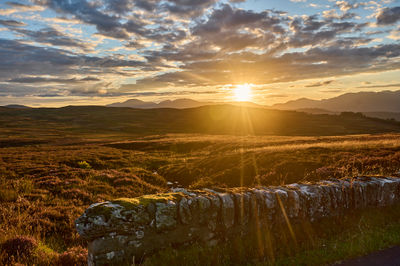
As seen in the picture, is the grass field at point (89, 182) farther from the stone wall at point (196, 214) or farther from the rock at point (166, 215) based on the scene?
the rock at point (166, 215)

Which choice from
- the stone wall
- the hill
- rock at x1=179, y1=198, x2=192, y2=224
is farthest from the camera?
the hill

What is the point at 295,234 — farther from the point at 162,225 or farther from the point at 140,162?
the point at 140,162

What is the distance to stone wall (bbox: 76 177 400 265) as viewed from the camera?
16.8ft

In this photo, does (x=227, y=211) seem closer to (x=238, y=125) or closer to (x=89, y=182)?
(x=89, y=182)

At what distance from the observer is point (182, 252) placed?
5.53m

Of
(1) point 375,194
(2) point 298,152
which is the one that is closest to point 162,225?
(1) point 375,194

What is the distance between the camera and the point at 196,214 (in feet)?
19.1

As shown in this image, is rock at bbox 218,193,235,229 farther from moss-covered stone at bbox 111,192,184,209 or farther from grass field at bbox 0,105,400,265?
grass field at bbox 0,105,400,265

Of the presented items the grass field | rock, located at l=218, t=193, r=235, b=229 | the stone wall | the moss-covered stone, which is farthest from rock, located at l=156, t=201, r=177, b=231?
the grass field

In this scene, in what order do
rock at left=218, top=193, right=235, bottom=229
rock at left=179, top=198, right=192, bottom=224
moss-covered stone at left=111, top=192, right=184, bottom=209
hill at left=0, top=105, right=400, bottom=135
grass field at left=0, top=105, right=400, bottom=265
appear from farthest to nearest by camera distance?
hill at left=0, top=105, right=400, bottom=135, grass field at left=0, top=105, right=400, bottom=265, rock at left=218, top=193, right=235, bottom=229, rock at left=179, top=198, right=192, bottom=224, moss-covered stone at left=111, top=192, right=184, bottom=209

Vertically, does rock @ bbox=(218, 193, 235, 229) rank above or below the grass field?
above

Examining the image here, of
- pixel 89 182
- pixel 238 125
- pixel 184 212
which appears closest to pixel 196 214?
pixel 184 212

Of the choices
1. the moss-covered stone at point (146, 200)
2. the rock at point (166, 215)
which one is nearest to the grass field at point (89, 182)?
the moss-covered stone at point (146, 200)

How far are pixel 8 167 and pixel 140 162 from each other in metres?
12.0
